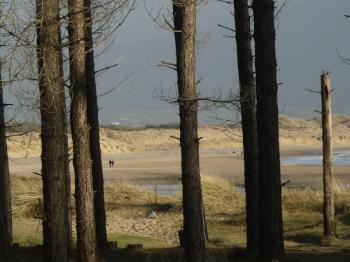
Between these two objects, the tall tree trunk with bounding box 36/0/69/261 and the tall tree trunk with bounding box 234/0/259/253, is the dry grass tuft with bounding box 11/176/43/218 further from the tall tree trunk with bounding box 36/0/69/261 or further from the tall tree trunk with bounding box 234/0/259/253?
the tall tree trunk with bounding box 36/0/69/261

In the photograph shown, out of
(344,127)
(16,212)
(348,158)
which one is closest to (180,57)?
(16,212)

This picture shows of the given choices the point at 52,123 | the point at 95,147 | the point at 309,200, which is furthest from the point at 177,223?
the point at 52,123

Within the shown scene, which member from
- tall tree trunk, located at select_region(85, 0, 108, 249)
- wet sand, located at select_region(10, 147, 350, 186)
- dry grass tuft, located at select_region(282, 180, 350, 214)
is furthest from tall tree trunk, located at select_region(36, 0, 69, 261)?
wet sand, located at select_region(10, 147, 350, 186)

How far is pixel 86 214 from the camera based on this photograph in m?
11.7

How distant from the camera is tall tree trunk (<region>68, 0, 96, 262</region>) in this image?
36.4 ft

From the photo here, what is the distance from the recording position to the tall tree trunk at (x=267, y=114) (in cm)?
1276

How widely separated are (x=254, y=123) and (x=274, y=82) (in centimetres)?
160

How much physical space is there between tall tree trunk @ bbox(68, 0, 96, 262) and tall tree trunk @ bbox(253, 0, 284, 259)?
9.65 feet

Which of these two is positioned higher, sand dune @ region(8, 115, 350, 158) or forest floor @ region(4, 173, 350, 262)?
sand dune @ region(8, 115, 350, 158)

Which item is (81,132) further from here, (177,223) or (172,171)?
(172,171)

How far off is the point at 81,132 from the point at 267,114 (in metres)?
3.17

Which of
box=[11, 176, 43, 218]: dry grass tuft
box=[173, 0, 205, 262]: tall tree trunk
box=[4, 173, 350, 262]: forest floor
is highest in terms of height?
box=[173, 0, 205, 262]: tall tree trunk

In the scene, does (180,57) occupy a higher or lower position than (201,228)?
higher

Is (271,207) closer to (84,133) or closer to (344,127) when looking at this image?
(84,133)
